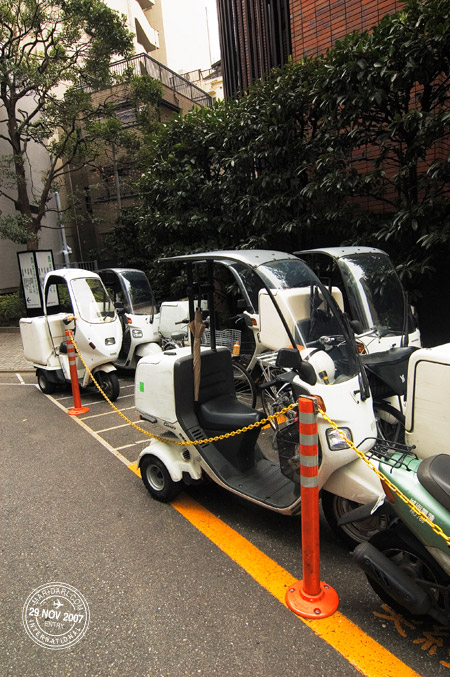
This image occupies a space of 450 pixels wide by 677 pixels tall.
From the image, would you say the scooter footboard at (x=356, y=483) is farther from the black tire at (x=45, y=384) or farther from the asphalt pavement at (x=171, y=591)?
the black tire at (x=45, y=384)

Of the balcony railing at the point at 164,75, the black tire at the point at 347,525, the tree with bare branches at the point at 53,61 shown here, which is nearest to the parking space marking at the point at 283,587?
the black tire at the point at 347,525

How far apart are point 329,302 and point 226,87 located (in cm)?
1133

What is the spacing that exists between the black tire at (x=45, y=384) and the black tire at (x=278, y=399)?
3.87m

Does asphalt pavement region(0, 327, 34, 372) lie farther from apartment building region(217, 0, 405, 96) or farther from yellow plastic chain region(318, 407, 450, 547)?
yellow plastic chain region(318, 407, 450, 547)

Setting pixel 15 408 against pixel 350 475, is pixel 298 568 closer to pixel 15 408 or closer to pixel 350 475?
pixel 350 475

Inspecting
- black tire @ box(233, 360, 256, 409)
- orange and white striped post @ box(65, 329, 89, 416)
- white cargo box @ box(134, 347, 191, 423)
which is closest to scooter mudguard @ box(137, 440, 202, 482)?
white cargo box @ box(134, 347, 191, 423)

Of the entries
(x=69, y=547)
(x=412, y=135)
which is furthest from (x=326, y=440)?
(x=412, y=135)

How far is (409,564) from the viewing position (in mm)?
2215

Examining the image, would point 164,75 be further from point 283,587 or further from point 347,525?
point 283,587

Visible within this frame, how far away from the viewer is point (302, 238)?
336 inches

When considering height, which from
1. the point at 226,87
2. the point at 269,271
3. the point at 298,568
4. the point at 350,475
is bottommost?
the point at 298,568

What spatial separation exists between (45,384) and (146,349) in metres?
1.79

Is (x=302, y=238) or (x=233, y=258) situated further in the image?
(x=302, y=238)

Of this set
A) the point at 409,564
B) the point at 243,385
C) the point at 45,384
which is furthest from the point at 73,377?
the point at 409,564
